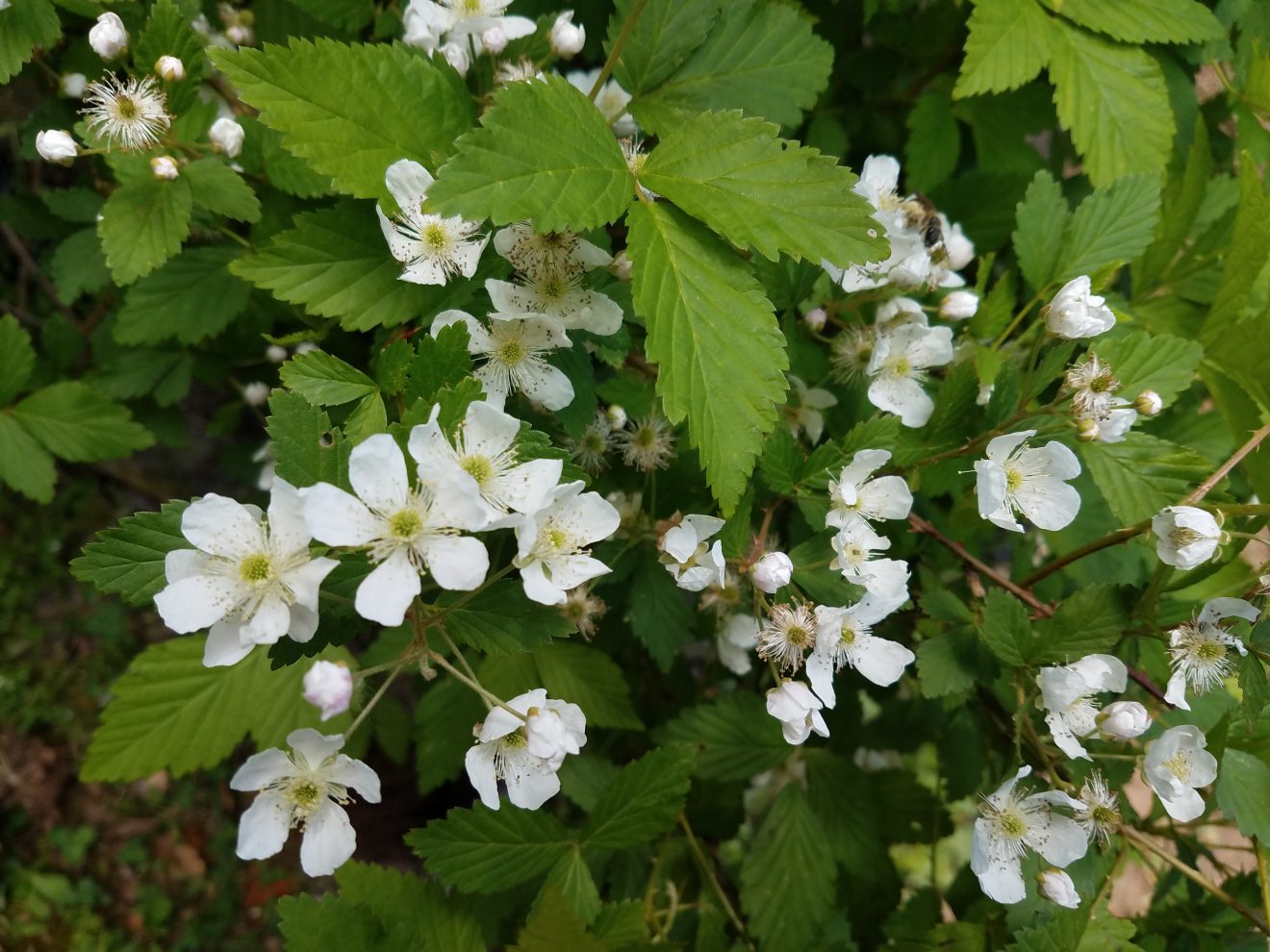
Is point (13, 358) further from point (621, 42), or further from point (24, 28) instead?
point (621, 42)

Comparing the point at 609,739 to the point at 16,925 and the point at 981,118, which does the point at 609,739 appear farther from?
the point at 16,925

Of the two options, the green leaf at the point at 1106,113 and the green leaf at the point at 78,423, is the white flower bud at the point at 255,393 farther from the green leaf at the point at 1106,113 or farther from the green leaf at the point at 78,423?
the green leaf at the point at 1106,113

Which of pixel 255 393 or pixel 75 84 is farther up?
pixel 75 84

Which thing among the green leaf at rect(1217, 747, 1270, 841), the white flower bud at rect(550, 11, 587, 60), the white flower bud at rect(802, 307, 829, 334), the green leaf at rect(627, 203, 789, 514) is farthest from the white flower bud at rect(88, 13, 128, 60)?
the green leaf at rect(1217, 747, 1270, 841)

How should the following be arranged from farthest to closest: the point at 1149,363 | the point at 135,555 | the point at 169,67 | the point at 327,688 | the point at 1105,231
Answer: the point at 1105,231
the point at 1149,363
the point at 169,67
the point at 135,555
the point at 327,688

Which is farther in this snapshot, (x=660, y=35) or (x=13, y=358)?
(x=13, y=358)

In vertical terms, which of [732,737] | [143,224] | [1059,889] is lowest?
[732,737]

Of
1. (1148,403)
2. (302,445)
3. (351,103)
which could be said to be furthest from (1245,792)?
(351,103)

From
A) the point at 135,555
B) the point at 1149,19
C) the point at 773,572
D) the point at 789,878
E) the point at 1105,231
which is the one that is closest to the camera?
the point at 135,555

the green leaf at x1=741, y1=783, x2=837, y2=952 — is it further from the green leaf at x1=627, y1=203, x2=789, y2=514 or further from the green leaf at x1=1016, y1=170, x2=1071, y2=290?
the green leaf at x1=1016, y1=170, x2=1071, y2=290
